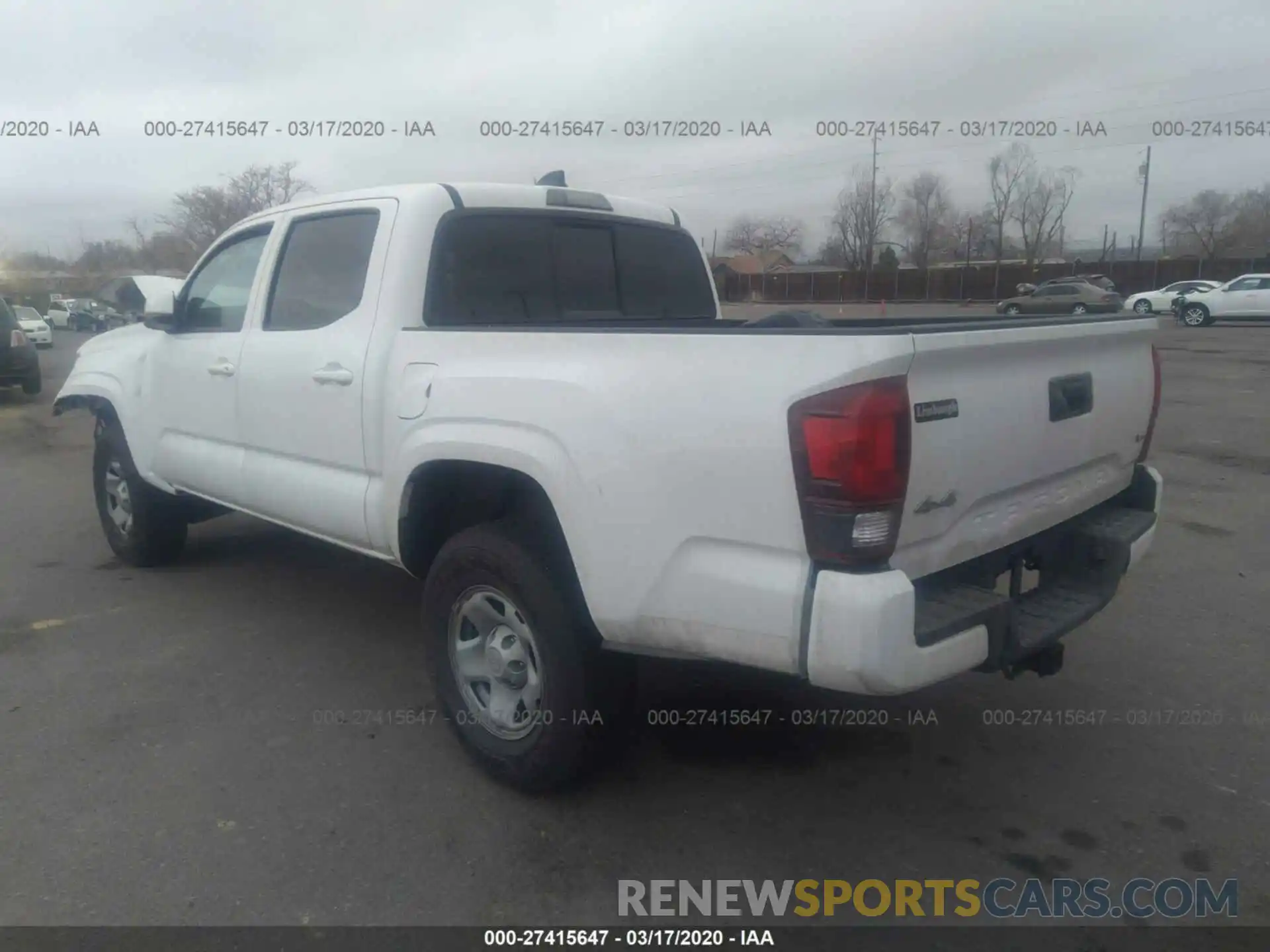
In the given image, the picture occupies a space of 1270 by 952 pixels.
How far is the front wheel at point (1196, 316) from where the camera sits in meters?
28.8

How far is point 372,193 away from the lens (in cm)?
407

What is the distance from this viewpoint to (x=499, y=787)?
3.45 meters

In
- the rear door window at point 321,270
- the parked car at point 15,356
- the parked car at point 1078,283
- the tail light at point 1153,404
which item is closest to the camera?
the tail light at point 1153,404

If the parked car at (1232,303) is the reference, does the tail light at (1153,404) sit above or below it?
above

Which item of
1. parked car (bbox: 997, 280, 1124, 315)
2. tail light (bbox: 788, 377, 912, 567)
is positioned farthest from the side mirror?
parked car (bbox: 997, 280, 1124, 315)

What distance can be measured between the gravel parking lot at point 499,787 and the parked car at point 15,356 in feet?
37.7

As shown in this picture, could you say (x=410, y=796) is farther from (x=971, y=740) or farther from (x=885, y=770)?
(x=971, y=740)

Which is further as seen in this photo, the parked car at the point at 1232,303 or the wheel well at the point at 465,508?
the parked car at the point at 1232,303

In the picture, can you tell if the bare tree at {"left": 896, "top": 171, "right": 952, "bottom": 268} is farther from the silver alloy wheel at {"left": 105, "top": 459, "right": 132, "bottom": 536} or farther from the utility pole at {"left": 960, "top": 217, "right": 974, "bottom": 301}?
the silver alloy wheel at {"left": 105, "top": 459, "right": 132, "bottom": 536}

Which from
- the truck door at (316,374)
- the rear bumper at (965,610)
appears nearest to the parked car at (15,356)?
the truck door at (316,374)

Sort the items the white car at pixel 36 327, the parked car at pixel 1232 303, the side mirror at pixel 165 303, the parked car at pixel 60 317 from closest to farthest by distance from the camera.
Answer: the side mirror at pixel 165 303
the parked car at pixel 1232 303
the white car at pixel 36 327
the parked car at pixel 60 317

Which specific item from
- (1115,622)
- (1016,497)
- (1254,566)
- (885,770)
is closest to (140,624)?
(885,770)

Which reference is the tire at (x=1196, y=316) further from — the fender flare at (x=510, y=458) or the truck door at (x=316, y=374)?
the fender flare at (x=510, y=458)

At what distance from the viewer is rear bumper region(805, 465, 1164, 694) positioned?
2443mm
